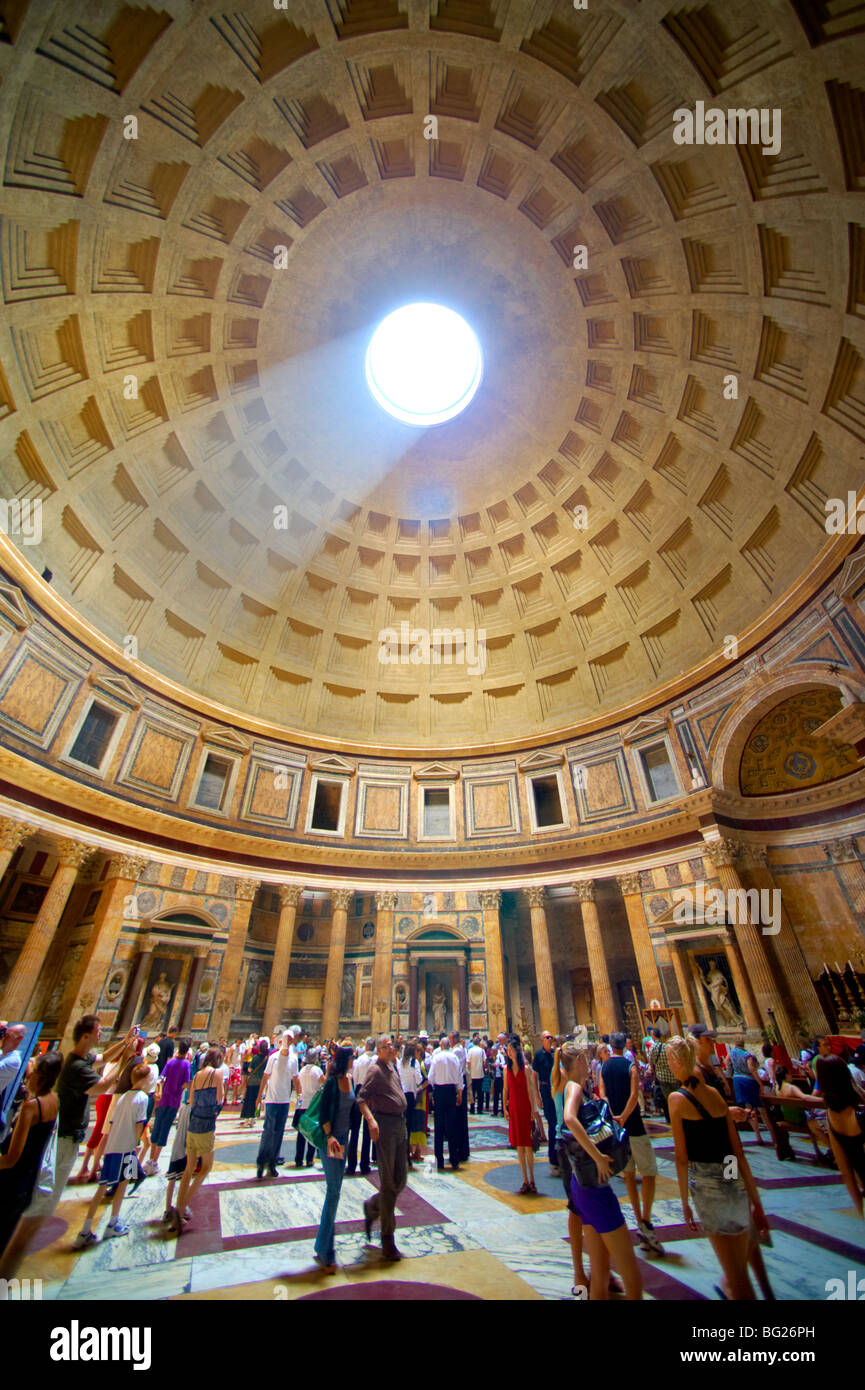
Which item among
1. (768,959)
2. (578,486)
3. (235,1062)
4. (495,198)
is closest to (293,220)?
(495,198)

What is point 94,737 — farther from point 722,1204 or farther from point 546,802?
point 722,1204

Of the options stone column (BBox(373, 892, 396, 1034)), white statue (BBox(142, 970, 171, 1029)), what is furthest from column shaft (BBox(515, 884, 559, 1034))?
white statue (BBox(142, 970, 171, 1029))

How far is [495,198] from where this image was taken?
1788cm

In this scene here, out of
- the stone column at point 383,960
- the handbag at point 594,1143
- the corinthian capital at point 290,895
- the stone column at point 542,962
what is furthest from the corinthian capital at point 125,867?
the handbag at point 594,1143

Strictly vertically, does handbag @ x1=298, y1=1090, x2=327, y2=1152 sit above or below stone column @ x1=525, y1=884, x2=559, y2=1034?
below

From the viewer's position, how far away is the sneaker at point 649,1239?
16.4ft

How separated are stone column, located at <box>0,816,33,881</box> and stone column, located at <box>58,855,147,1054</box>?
3006 millimetres

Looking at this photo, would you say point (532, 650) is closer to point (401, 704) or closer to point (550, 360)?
point (401, 704)

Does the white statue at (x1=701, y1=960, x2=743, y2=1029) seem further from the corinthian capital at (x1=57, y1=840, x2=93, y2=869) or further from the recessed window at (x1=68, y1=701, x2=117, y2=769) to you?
the recessed window at (x1=68, y1=701, x2=117, y2=769)

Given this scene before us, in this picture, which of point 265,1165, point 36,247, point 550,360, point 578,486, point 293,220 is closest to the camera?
point 265,1165

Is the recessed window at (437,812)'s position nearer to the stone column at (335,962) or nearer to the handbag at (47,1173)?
the stone column at (335,962)

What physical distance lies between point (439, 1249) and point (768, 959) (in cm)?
1570

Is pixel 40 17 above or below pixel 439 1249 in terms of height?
above

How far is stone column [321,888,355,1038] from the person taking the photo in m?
20.0
